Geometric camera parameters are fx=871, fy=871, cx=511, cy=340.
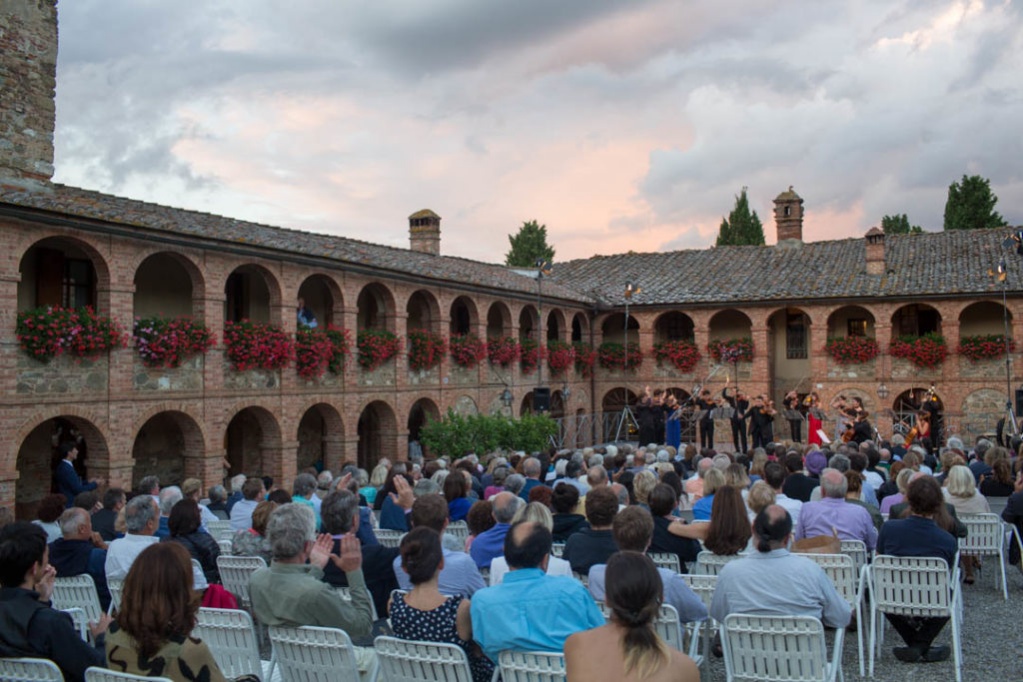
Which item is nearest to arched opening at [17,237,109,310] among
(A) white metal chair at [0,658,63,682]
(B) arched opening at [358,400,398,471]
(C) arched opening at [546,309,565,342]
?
(B) arched opening at [358,400,398,471]

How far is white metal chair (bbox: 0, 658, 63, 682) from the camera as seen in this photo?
4.07 meters

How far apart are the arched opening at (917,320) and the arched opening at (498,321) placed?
531 inches

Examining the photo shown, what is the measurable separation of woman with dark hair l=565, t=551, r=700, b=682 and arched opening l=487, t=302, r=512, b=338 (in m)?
23.8

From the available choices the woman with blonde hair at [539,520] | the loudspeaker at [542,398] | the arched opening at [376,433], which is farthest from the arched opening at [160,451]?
the woman with blonde hair at [539,520]

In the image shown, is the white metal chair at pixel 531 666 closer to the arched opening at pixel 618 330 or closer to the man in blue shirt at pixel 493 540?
the man in blue shirt at pixel 493 540

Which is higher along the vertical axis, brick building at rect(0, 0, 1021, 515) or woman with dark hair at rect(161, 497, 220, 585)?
brick building at rect(0, 0, 1021, 515)

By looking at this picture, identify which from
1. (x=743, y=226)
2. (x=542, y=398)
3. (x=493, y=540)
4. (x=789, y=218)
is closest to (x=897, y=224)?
(x=743, y=226)

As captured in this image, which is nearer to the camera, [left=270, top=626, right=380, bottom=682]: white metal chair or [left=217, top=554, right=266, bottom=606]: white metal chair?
[left=270, top=626, right=380, bottom=682]: white metal chair

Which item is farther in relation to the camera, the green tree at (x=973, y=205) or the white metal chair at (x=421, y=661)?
the green tree at (x=973, y=205)

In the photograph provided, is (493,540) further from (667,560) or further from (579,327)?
(579,327)

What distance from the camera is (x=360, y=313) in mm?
24047

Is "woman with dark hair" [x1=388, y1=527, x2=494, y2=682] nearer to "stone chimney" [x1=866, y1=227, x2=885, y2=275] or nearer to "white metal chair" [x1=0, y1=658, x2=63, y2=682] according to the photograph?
"white metal chair" [x1=0, y1=658, x2=63, y2=682]

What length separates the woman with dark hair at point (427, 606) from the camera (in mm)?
4602

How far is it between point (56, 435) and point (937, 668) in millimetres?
15295
